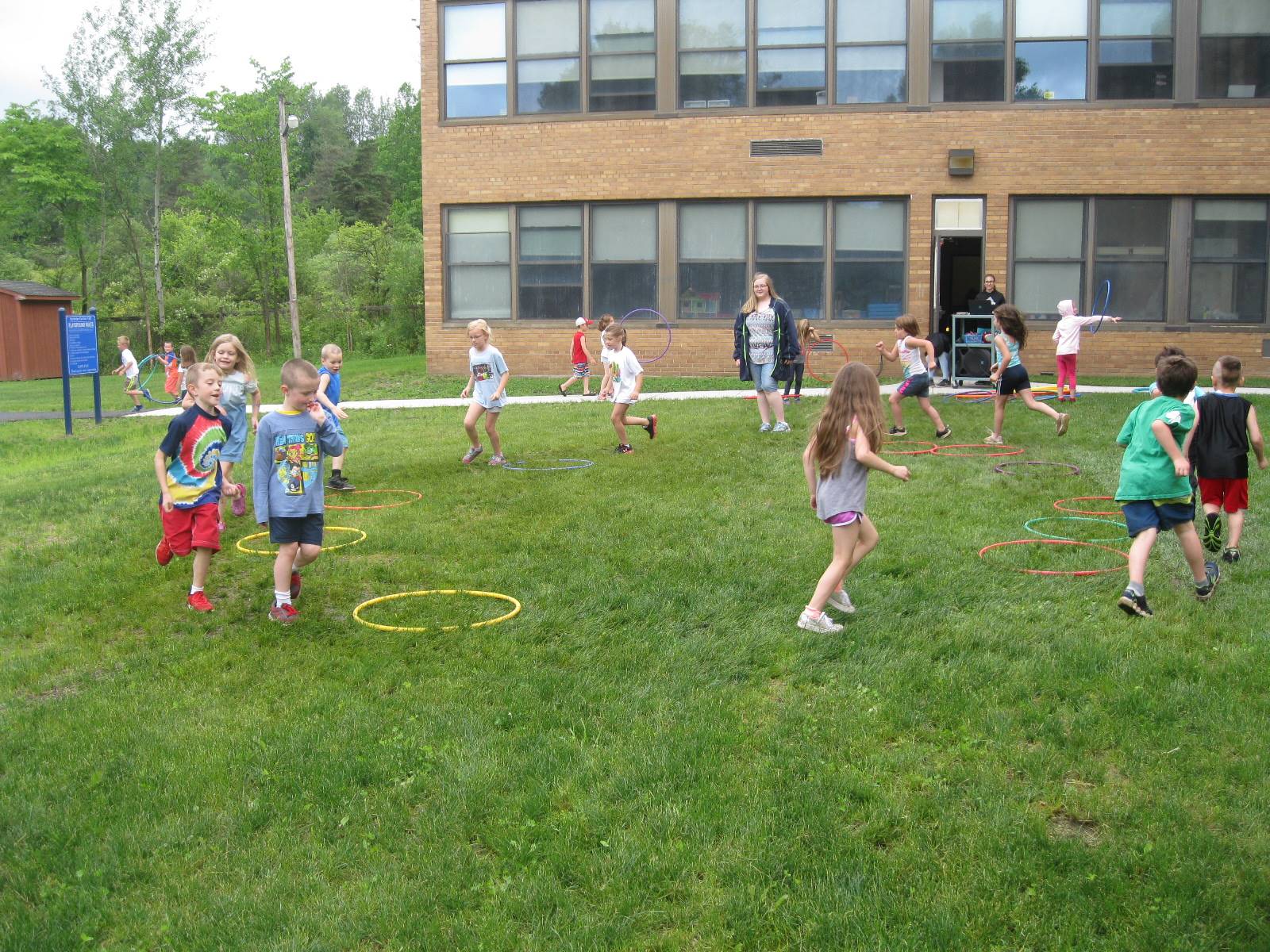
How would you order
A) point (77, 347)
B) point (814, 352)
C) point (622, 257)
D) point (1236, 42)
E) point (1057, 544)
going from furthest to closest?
point (622, 257) < point (814, 352) < point (1236, 42) < point (77, 347) < point (1057, 544)

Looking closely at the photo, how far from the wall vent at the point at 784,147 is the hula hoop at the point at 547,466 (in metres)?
12.1

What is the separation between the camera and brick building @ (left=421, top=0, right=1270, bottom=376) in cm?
2245

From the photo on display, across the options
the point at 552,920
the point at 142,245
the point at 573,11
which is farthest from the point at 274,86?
the point at 552,920

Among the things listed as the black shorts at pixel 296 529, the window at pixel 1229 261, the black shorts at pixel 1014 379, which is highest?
the window at pixel 1229 261

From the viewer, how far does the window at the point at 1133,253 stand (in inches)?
898

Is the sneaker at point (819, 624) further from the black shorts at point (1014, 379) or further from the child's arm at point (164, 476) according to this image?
the black shorts at point (1014, 379)

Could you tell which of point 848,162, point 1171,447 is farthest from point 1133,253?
point 1171,447

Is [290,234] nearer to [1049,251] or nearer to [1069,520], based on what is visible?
[1049,251]

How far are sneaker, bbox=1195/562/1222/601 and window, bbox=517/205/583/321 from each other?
1759cm

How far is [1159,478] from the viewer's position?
23.7 ft

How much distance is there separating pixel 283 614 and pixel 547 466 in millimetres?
5416

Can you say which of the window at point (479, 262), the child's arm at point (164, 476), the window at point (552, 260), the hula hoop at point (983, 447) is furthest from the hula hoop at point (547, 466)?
the window at point (479, 262)

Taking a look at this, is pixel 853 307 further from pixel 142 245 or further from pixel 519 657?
pixel 142 245

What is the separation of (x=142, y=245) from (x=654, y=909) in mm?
58218
